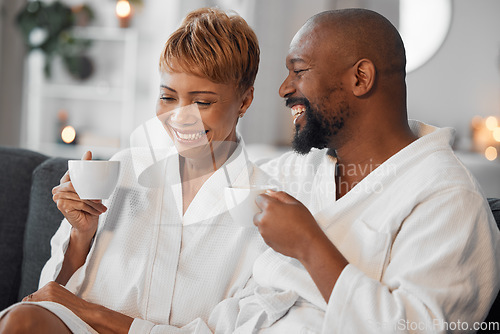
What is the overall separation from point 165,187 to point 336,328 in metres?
0.61

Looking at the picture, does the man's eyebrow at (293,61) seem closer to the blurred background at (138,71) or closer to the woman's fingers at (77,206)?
the woman's fingers at (77,206)

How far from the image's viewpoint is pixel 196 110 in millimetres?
1284

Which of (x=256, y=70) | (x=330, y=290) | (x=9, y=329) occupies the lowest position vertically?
(x=9, y=329)

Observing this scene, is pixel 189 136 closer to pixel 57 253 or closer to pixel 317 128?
pixel 317 128

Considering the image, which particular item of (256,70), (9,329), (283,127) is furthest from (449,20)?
(9,329)

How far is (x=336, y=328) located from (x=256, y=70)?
67cm

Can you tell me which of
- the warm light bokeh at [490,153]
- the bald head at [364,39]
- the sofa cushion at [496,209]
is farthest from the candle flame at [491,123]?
the bald head at [364,39]

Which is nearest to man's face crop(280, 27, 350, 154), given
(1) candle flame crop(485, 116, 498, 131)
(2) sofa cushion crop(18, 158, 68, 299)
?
(2) sofa cushion crop(18, 158, 68, 299)

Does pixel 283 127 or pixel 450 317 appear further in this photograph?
pixel 283 127

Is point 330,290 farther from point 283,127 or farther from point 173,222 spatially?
point 283,127

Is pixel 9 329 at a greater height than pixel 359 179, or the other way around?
pixel 359 179

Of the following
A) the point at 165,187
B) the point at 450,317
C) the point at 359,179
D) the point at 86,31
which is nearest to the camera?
the point at 450,317

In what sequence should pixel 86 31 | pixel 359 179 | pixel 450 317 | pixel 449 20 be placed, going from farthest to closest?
pixel 86 31 → pixel 449 20 → pixel 359 179 → pixel 450 317

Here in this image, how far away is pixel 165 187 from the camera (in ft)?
4.75
